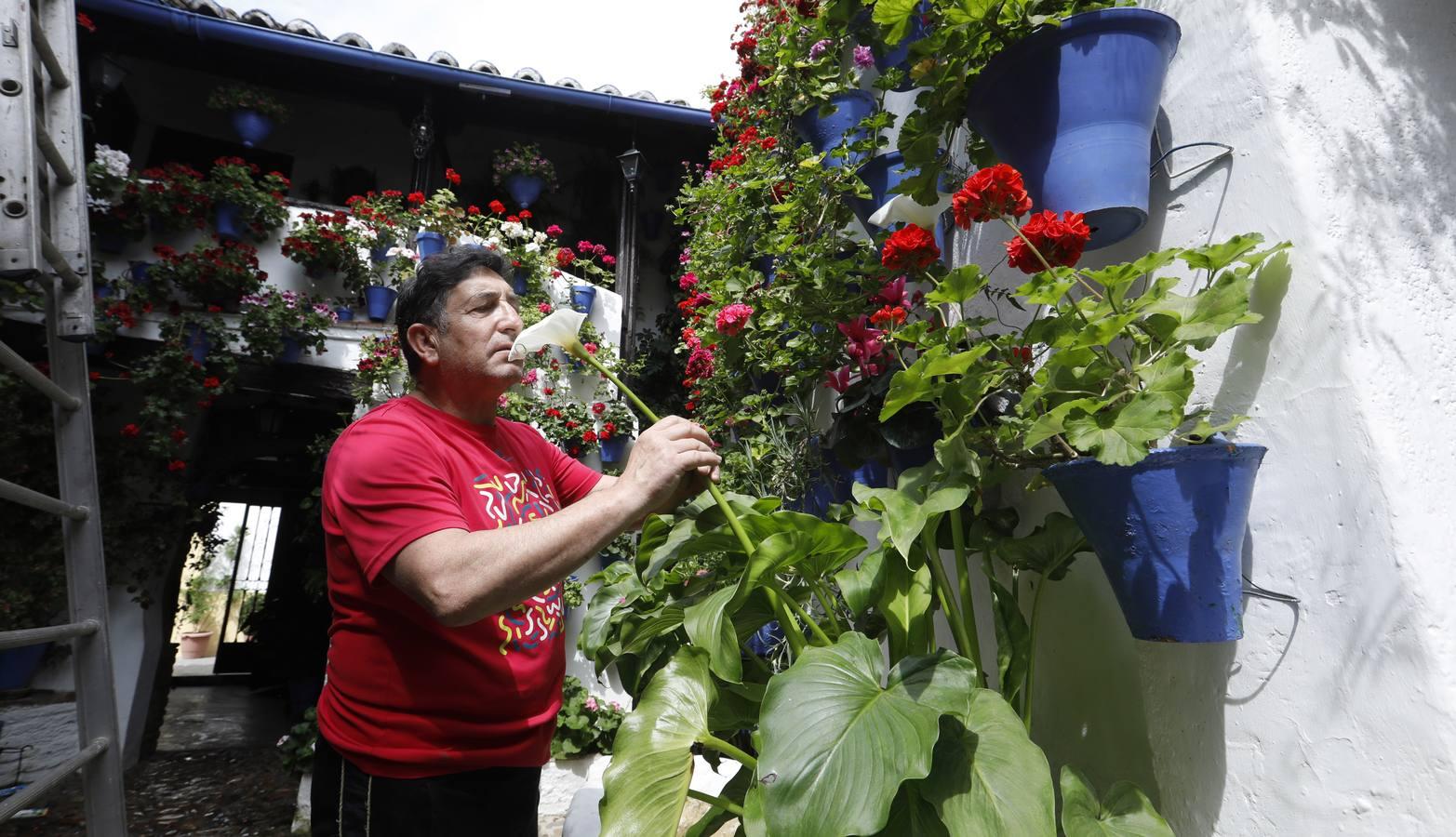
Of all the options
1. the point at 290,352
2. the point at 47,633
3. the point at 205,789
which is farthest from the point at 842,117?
the point at 205,789

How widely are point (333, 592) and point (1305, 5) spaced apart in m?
1.86

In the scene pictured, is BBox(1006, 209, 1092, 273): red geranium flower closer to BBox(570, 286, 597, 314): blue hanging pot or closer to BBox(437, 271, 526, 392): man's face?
BBox(437, 271, 526, 392): man's face

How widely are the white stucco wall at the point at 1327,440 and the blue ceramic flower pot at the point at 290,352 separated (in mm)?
5074

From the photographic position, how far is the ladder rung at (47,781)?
3.84ft

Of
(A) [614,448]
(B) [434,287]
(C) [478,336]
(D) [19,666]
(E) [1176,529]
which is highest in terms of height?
(B) [434,287]

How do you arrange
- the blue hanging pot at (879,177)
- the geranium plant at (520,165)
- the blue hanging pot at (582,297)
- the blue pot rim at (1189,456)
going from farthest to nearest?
the geranium plant at (520,165)
the blue hanging pot at (582,297)
the blue hanging pot at (879,177)
the blue pot rim at (1189,456)

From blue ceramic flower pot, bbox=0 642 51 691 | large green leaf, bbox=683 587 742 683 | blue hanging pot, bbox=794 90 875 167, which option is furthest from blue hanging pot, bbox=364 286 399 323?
large green leaf, bbox=683 587 742 683

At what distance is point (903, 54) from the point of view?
2.18m

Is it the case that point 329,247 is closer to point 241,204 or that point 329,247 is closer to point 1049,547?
point 241,204

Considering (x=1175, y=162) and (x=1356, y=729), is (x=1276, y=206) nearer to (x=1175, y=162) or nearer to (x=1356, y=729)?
(x=1175, y=162)

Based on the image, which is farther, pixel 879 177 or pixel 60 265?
pixel 879 177

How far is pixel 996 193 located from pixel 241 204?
214 inches

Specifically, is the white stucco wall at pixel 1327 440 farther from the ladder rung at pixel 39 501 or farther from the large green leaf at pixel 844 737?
the ladder rung at pixel 39 501

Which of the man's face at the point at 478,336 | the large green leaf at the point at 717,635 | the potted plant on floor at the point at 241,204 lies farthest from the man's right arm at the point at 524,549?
the potted plant on floor at the point at 241,204
